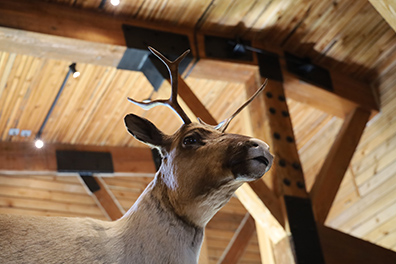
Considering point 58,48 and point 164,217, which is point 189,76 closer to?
point 58,48

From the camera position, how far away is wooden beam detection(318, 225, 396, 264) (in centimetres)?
369

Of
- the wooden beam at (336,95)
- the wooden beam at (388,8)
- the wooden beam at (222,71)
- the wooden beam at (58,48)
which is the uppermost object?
the wooden beam at (58,48)

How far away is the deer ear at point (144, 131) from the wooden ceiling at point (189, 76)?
1800 mm

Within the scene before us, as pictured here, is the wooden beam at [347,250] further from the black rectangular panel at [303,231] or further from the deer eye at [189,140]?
the deer eye at [189,140]

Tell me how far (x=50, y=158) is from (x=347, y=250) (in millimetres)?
2712

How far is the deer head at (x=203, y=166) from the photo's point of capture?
183 cm

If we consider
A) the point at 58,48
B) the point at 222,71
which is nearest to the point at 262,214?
the point at 222,71

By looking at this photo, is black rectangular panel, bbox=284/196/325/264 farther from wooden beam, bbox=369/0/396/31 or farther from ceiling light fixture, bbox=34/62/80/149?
ceiling light fixture, bbox=34/62/80/149

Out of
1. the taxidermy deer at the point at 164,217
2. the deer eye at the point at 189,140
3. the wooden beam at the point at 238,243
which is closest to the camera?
the taxidermy deer at the point at 164,217

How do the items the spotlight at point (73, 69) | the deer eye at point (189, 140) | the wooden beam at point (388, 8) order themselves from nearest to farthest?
the deer eye at point (189, 140) → the wooden beam at point (388, 8) → the spotlight at point (73, 69)

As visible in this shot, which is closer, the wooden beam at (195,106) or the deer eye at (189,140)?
the deer eye at (189,140)

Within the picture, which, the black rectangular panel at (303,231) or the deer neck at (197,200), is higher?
the black rectangular panel at (303,231)

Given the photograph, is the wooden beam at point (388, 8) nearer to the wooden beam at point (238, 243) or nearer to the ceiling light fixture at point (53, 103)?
the ceiling light fixture at point (53, 103)

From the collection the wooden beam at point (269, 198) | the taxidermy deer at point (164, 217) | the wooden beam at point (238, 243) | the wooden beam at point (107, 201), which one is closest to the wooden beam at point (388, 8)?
the taxidermy deer at point (164, 217)
